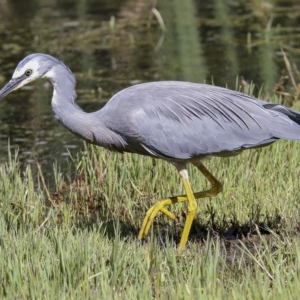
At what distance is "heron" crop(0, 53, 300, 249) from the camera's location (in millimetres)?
5113

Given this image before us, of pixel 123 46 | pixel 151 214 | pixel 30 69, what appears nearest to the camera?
pixel 30 69

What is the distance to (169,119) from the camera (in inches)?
204

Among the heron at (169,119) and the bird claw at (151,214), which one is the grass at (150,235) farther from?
the heron at (169,119)

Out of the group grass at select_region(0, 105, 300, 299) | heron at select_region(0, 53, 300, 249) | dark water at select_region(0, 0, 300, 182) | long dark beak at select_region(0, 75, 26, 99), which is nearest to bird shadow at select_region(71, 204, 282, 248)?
grass at select_region(0, 105, 300, 299)

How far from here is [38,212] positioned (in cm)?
567

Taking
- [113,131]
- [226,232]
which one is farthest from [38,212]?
[226,232]

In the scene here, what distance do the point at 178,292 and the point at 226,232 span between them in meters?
1.70

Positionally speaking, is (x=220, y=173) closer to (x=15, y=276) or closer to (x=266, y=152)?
(x=266, y=152)

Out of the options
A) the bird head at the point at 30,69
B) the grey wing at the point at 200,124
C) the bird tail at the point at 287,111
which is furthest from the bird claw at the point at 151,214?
the bird head at the point at 30,69

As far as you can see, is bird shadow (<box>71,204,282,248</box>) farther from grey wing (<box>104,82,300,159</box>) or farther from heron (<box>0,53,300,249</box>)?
grey wing (<box>104,82,300,159</box>)

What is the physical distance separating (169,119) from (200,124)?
0.18 metres

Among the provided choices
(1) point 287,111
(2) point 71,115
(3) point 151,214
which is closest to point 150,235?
(3) point 151,214

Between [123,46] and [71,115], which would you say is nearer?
[71,115]

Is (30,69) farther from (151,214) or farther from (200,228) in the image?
(200,228)
